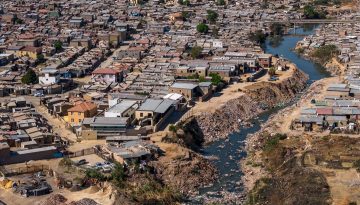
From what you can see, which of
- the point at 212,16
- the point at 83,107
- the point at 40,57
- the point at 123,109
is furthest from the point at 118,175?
the point at 212,16

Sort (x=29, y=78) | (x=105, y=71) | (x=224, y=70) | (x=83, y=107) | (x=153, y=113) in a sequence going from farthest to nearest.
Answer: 1. (x=224, y=70)
2. (x=105, y=71)
3. (x=29, y=78)
4. (x=83, y=107)
5. (x=153, y=113)

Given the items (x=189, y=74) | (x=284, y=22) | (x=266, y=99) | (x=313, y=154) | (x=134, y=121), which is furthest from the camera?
(x=284, y=22)

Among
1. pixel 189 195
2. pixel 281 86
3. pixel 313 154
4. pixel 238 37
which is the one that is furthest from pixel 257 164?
pixel 238 37

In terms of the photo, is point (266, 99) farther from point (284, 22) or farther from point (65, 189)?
point (284, 22)

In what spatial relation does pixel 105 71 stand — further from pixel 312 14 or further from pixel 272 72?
pixel 312 14

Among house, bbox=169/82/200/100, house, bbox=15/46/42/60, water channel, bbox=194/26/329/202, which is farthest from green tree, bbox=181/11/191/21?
house, bbox=169/82/200/100

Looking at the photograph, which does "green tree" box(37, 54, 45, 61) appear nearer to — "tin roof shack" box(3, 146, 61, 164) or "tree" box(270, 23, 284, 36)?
"tin roof shack" box(3, 146, 61, 164)
